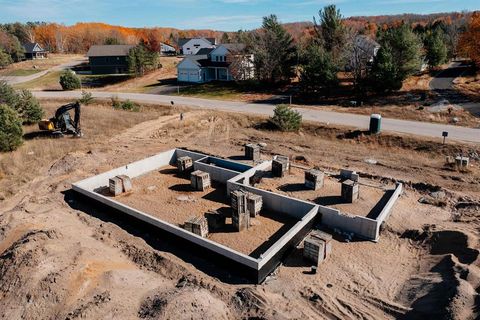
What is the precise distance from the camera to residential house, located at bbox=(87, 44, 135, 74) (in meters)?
60.5

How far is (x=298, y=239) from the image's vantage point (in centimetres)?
1305

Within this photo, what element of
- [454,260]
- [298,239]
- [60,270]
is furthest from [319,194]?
[60,270]

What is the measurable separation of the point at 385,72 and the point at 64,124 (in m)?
26.3

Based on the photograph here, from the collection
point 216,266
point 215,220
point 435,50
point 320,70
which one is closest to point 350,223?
point 215,220

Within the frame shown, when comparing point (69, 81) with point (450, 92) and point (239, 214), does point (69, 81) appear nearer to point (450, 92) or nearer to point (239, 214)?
point (239, 214)

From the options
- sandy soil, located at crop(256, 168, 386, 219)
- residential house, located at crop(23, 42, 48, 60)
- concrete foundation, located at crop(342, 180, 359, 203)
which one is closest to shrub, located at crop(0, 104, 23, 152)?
sandy soil, located at crop(256, 168, 386, 219)

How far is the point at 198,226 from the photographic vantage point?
1307 centimetres

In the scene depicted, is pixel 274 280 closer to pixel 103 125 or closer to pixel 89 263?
pixel 89 263

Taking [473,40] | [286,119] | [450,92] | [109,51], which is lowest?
[286,119]

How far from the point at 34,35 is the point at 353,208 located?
12299 cm

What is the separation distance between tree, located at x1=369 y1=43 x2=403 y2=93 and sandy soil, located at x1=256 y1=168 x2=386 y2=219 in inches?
709

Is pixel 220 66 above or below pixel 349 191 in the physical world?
above

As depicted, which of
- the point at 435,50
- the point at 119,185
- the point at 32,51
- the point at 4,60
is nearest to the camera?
the point at 119,185

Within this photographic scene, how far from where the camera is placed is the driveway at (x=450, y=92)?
29.2m
